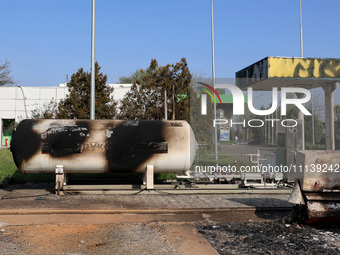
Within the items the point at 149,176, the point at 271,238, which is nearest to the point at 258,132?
the point at 149,176

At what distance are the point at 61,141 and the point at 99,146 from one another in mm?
1173

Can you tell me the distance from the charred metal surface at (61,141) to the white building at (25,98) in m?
21.1

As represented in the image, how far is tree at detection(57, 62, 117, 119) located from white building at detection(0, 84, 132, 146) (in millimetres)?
10188

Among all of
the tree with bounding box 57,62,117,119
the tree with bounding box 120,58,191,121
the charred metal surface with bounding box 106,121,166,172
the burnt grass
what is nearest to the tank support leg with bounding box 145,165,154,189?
the charred metal surface with bounding box 106,121,166,172

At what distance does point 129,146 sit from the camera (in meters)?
10.8

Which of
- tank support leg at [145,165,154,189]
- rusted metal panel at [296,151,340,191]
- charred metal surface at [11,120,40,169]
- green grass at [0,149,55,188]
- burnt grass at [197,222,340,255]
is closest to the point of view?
burnt grass at [197,222,340,255]

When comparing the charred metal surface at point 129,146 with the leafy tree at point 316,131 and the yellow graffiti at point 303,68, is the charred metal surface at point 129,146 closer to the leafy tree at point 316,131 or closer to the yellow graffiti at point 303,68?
the yellow graffiti at point 303,68

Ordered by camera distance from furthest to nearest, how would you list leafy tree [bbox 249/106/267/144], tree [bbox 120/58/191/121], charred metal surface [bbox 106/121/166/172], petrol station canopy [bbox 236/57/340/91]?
tree [bbox 120/58/191/121]
petrol station canopy [bbox 236/57/340/91]
leafy tree [bbox 249/106/267/144]
charred metal surface [bbox 106/121/166/172]

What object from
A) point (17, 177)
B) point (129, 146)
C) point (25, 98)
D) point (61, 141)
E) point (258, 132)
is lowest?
point (17, 177)

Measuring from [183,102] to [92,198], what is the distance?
9.93m

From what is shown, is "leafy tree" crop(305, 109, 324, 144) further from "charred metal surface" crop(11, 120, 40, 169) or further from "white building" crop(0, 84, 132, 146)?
"white building" crop(0, 84, 132, 146)

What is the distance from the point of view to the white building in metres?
32.0

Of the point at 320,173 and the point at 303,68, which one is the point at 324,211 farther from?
the point at 303,68

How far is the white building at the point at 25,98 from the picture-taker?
31953 mm
